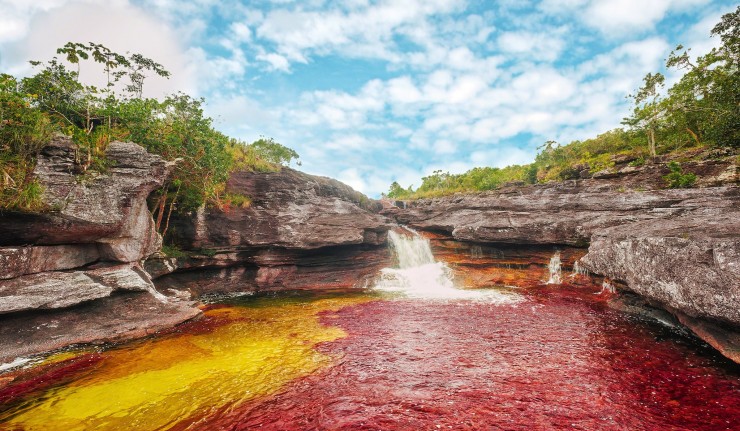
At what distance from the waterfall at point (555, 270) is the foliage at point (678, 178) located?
9.58 meters

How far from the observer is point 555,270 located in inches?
904

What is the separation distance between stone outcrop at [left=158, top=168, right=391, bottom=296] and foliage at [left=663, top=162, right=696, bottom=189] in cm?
2199

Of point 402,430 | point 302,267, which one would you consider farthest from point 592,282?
point 302,267

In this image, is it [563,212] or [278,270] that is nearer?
[563,212]

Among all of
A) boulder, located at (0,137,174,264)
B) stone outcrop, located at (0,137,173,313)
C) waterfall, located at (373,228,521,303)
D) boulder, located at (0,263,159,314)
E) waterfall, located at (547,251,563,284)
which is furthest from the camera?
waterfall, located at (547,251,563,284)

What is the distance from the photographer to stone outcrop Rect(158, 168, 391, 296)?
74.9 feet

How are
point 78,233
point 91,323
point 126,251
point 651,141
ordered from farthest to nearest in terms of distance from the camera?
point 651,141, point 126,251, point 78,233, point 91,323

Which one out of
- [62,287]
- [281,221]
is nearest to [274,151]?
[281,221]

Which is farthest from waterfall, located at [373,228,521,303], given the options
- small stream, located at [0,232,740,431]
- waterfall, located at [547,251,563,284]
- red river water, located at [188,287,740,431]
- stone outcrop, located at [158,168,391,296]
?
red river water, located at [188,287,740,431]

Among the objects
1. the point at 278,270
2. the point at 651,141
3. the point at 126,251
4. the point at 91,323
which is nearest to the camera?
the point at 91,323

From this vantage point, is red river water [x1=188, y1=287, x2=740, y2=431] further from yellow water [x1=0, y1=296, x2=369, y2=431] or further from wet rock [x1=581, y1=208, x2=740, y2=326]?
wet rock [x1=581, y1=208, x2=740, y2=326]

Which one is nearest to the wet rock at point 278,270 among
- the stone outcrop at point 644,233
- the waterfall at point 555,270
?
the stone outcrop at point 644,233

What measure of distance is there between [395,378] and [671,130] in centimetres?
4086

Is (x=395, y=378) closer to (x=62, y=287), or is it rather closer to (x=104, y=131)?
(x=62, y=287)
